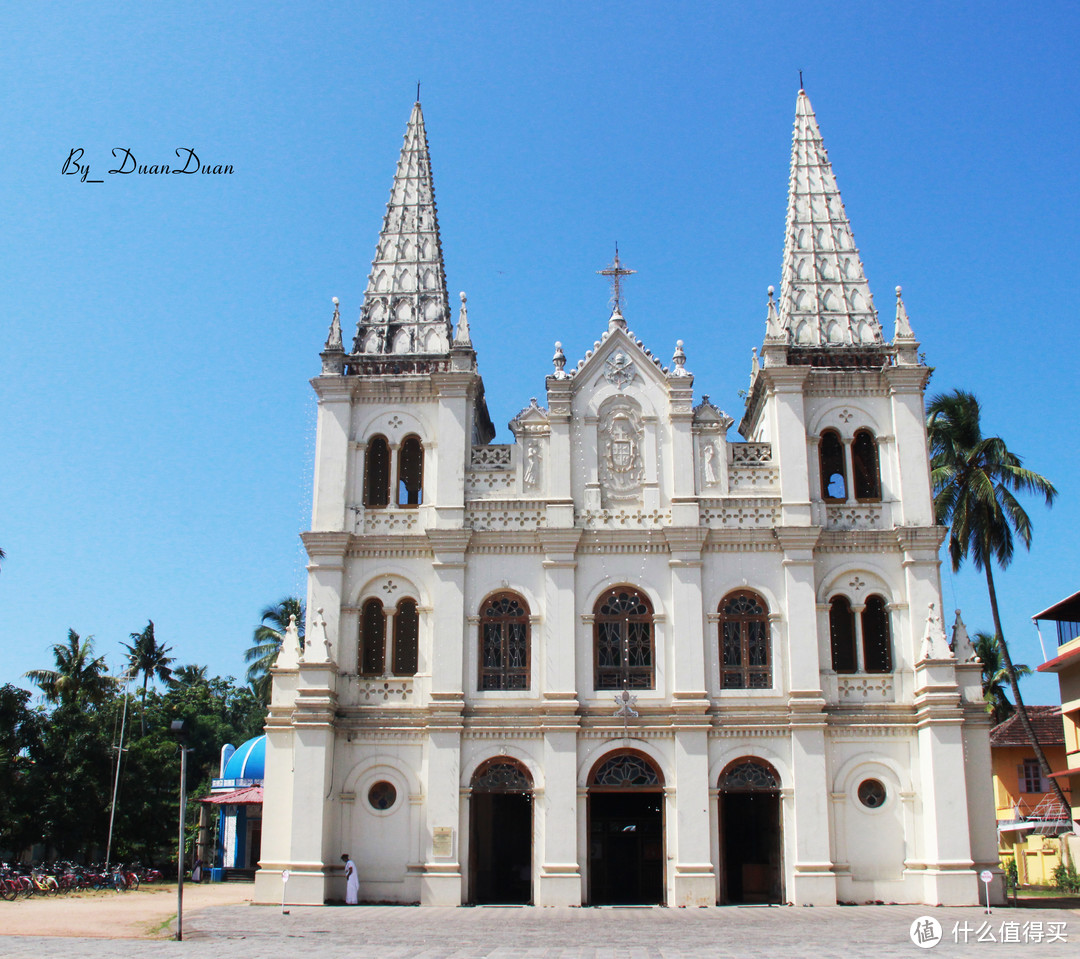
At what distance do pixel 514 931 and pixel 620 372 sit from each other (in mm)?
15762

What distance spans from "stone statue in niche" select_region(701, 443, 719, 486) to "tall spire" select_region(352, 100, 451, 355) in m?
7.99

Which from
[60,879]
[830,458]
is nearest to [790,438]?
[830,458]

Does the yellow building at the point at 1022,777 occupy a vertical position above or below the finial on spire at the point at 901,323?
below

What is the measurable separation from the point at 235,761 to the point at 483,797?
58.6ft

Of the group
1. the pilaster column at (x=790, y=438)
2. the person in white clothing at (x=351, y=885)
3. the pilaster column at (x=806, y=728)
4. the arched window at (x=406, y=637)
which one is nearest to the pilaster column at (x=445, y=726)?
the arched window at (x=406, y=637)

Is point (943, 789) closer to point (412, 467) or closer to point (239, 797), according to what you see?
point (412, 467)

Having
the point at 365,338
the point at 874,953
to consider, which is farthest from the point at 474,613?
the point at 874,953

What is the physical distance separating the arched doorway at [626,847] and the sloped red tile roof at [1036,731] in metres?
20.6

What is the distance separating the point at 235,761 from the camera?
153 ft

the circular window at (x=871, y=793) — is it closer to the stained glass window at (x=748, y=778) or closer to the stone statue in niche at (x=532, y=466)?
the stained glass window at (x=748, y=778)

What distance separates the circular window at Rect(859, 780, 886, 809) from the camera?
28.7 metres

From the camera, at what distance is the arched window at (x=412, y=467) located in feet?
105

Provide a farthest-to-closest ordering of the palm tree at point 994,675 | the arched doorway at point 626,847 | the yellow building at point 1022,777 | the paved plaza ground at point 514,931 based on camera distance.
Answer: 1. the palm tree at point 994,675
2. the yellow building at point 1022,777
3. the arched doorway at point 626,847
4. the paved plaza ground at point 514,931

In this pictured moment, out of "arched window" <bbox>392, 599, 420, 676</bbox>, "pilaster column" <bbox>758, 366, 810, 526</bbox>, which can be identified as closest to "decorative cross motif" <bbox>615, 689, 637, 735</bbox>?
"arched window" <bbox>392, 599, 420, 676</bbox>
